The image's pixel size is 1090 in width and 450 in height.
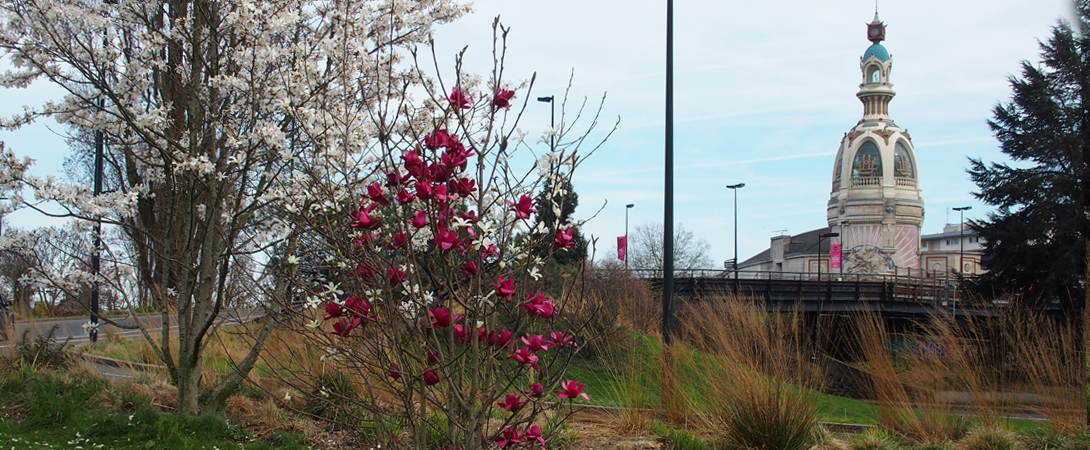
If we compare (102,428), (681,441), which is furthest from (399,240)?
(102,428)

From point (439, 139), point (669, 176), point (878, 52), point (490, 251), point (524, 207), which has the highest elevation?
point (878, 52)

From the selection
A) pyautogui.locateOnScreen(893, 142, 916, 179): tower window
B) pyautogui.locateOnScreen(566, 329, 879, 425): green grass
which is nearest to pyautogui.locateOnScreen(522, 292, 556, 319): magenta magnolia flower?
pyautogui.locateOnScreen(566, 329, 879, 425): green grass

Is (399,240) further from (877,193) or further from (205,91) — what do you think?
(877,193)

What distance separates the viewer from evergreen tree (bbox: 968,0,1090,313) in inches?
293

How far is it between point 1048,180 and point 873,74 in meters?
49.6

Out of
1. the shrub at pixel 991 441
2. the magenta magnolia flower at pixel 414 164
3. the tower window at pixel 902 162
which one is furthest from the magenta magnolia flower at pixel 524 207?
the tower window at pixel 902 162

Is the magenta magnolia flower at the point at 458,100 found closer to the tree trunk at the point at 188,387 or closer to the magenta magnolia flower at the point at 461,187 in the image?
the magenta magnolia flower at the point at 461,187

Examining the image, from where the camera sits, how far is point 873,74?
56.9 meters

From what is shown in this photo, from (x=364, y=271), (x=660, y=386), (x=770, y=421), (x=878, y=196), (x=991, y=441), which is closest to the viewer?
(x=364, y=271)

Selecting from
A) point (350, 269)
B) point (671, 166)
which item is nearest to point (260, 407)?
point (350, 269)

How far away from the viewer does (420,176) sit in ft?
10.1

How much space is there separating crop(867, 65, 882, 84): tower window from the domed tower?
2.81ft

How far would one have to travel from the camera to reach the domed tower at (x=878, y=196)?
174ft

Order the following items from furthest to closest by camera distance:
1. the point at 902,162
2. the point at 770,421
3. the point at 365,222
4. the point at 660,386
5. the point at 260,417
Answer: the point at 902,162 → the point at 660,386 → the point at 260,417 → the point at 770,421 → the point at 365,222
